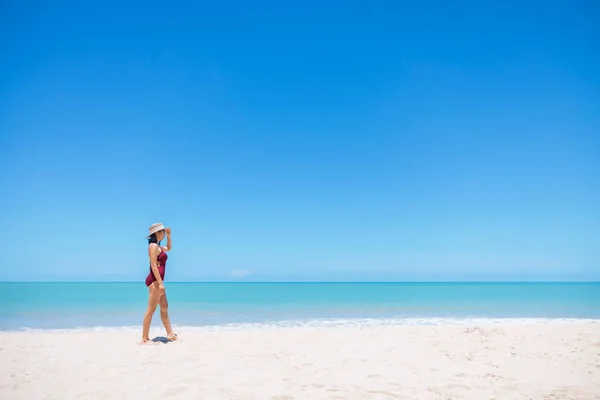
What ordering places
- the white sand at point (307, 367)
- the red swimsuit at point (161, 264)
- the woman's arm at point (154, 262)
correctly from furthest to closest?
1. the red swimsuit at point (161, 264)
2. the woman's arm at point (154, 262)
3. the white sand at point (307, 367)

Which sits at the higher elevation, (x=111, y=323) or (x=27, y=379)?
(x=27, y=379)

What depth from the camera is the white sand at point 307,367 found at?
451 centimetres

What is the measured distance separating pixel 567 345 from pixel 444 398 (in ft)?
15.1

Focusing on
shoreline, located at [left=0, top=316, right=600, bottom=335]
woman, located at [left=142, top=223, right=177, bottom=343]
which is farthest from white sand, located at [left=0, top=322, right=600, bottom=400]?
shoreline, located at [left=0, top=316, right=600, bottom=335]

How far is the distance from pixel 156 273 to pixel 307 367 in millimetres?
3367

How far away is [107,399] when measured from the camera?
4215 millimetres

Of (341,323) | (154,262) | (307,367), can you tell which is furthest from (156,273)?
(341,323)

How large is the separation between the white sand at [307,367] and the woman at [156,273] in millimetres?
603

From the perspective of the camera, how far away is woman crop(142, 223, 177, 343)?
7035mm

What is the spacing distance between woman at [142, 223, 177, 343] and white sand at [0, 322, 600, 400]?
603mm

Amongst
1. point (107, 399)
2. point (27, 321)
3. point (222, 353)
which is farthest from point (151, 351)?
point (27, 321)

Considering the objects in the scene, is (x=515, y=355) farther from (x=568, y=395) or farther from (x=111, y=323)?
(x=111, y=323)

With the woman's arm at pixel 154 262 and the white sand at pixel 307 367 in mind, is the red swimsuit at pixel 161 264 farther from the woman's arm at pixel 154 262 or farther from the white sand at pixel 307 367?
the white sand at pixel 307 367

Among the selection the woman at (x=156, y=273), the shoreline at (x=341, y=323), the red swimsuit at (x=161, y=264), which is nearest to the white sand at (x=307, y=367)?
the woman at (x=156, y=273)
